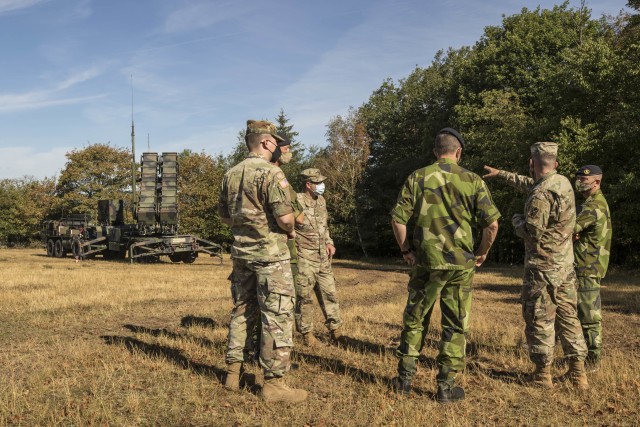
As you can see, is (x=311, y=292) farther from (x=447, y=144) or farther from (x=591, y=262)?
(x=591, y=262)

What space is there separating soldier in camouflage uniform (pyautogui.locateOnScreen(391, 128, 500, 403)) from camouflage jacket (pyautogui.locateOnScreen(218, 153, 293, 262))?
1023mm

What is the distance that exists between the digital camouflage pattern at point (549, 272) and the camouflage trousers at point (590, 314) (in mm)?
603

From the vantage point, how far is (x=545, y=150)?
16.8ft

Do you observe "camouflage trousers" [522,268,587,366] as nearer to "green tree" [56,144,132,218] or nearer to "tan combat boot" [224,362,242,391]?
"tan combat boot" [224,362,242,391]

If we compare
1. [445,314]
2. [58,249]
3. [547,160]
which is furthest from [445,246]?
[58,249]

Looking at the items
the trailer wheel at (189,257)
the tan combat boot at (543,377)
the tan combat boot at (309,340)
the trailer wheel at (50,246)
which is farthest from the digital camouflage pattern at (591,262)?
the trailer wheel at (50,246)

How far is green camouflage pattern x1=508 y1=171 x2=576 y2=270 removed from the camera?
498 centimetres

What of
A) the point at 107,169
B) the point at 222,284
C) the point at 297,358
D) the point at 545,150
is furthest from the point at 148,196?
the point at 107,169

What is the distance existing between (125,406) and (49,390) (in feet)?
3.17

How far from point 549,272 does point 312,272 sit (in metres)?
2.94

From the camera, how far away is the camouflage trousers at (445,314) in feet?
14.8

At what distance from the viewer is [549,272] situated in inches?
195

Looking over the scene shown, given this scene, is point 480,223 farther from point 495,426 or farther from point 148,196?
point 148,196

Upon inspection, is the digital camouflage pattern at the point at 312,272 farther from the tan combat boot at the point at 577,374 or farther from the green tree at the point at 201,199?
the green tree at the point at 201,199
